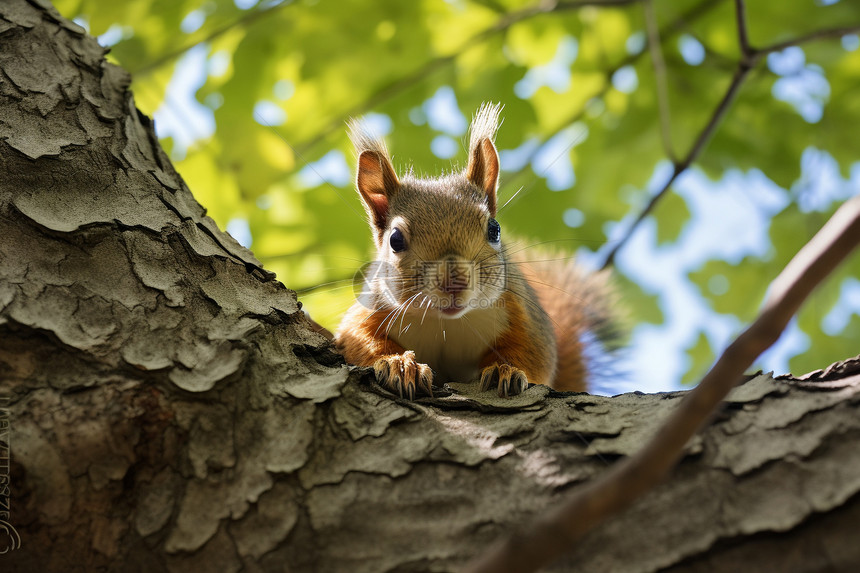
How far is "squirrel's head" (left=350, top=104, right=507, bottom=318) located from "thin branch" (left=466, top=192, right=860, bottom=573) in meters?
1.85

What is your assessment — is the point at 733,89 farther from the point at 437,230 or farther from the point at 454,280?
the point at 454,280

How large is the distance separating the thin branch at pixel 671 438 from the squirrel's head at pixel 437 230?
1.85 m

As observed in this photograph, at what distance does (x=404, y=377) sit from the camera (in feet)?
7.95

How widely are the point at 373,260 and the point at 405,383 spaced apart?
1.53 meters

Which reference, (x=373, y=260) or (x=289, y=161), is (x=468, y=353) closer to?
(x=373, y=260)

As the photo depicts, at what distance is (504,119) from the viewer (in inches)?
166

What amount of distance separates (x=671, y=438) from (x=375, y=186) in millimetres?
3002

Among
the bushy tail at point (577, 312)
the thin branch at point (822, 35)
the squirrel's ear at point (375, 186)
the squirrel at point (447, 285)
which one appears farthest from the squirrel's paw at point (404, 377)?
the thin branch at point (822, 35)

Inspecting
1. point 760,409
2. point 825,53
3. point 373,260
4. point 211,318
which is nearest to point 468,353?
point 373,260

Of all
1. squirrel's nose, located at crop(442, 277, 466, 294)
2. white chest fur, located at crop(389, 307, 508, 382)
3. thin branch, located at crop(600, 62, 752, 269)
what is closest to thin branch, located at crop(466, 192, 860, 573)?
squirrel's nose, located at crop(442, 277, 466, 294)

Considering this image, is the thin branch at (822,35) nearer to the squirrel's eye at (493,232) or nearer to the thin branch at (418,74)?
the thin branch at (418,74)

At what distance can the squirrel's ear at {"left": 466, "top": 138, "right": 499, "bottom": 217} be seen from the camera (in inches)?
153

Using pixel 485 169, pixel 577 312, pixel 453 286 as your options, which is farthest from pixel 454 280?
pixel 577 312

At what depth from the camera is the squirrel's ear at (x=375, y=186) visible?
151 inches
